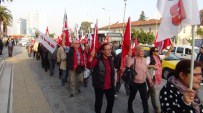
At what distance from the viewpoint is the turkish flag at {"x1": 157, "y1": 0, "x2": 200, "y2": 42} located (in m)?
Answer: 3.14

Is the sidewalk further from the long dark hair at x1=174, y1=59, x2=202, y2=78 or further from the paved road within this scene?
the long dark hair at x1=174, y1=59, x2=202, y2=78

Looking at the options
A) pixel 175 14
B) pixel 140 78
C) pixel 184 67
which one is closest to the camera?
pixel 184 67

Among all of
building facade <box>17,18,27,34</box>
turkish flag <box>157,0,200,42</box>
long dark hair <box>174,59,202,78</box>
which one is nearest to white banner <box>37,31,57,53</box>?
turkish flag <box>157,0,200,42</box>

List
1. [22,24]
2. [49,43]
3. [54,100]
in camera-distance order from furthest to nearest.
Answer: [22,24], [49,43], [54,100]

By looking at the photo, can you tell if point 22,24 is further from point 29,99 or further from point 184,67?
point 184,67

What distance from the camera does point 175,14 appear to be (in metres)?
3.27

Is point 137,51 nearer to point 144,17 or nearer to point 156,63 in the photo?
point 156,63

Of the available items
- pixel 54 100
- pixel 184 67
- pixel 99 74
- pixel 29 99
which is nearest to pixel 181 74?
pixel 184 67

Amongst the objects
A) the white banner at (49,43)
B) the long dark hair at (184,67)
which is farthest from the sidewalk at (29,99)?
the long dark hair at (184,67)

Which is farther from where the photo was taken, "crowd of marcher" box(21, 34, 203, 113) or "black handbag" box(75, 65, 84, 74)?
"black handbag" box(75, 65, 84, 74)

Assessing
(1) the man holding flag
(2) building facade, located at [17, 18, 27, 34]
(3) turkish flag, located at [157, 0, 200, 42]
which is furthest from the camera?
(2) building facade, located at [17, 18, 27, 34]

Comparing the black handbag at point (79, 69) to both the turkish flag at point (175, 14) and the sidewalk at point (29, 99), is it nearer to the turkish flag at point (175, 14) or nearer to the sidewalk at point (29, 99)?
the sidewalk at point (29, 99)

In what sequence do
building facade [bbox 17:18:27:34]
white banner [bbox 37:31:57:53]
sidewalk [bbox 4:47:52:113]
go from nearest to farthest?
sidewalk [bbox 4:47:52:113], white banner [bbox 37:31:57:53], building facade [bbox 17:18:27:34]

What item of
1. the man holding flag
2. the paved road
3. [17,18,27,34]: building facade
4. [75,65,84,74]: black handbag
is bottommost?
the paved road
